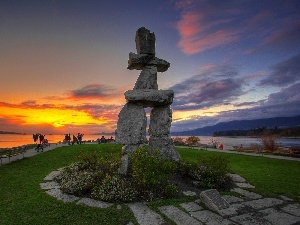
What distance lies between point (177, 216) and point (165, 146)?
544cm

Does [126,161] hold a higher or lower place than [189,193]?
higher

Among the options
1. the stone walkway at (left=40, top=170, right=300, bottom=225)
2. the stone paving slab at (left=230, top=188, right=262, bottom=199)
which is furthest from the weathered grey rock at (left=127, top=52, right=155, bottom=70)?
the stone paving slab at (left=230, top=188, right=262, bottom=199)

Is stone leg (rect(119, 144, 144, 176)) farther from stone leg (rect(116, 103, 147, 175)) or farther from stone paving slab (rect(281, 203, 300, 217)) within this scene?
stone paving slab (rect(281, 203, 300, 217))

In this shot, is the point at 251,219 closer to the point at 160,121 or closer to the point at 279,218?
the point at 279,218

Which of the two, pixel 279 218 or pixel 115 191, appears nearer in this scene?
pixel 279 218

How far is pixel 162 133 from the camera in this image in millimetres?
13062

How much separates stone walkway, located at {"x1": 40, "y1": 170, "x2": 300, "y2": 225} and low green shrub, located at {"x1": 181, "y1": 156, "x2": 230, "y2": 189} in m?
1.49

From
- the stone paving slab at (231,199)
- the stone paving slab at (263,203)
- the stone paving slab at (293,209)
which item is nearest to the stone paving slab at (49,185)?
the stone paving slab at (231,199)

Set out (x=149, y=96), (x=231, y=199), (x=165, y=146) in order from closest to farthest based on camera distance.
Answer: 1. (x=231, y=199)
2. (x=149, y=96)
3. (x=165, y=146)

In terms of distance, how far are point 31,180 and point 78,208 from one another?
18.6 ft

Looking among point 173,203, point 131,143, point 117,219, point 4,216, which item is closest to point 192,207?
point 173,203

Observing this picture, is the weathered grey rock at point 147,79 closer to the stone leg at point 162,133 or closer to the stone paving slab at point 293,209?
the stone leg at point 162,133

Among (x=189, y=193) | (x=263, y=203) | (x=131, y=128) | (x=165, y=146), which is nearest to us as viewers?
(x=263, y=203)

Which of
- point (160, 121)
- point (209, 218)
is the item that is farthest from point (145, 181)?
point (160, 121)
